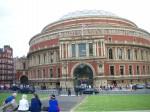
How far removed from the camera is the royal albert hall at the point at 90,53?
7050 centimetres

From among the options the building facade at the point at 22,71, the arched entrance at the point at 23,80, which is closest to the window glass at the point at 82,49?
the building facade at the point at 22,71

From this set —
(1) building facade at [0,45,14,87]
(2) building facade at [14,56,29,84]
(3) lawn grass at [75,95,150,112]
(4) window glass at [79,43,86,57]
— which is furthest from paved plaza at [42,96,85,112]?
(1) building facade at [0,45,14,87]

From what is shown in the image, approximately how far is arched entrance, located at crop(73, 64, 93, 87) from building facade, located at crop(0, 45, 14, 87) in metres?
51.5

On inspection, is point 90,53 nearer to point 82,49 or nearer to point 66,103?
point 82,49

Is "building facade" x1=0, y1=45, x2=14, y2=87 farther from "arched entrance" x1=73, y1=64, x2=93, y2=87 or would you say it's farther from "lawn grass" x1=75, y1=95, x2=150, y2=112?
"lawn grass" x1=75, y1=95, x2=150, y2=112

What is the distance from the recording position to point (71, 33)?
75000 mm

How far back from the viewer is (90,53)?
233ft

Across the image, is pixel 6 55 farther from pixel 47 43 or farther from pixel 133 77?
pixel 133 77

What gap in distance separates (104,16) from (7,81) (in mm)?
56605

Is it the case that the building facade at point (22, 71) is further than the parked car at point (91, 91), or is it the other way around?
the building facade at point (22, 71)

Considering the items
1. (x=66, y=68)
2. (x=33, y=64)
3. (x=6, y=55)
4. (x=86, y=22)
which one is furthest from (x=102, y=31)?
(x=6, y=55)

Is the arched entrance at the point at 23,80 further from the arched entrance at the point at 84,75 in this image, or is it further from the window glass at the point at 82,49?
the window glass at the point at 82,49

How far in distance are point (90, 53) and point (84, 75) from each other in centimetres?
528

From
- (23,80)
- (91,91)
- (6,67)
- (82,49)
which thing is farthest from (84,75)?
(6,67)
